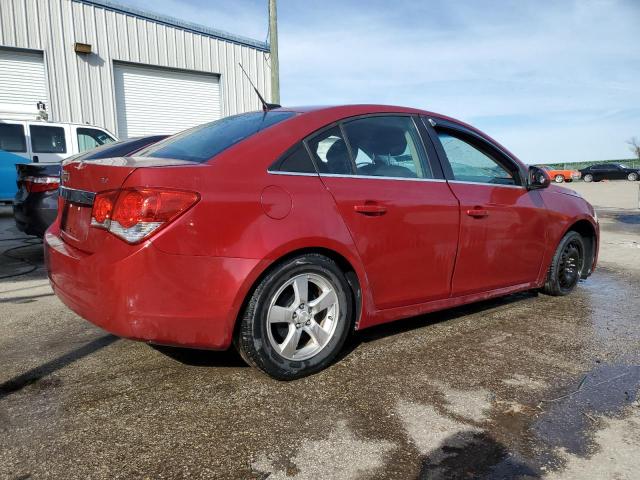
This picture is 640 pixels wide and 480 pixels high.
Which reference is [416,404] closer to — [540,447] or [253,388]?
[540,447]

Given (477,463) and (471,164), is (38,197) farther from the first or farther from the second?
(477,463)

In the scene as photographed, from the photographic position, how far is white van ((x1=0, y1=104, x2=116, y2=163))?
10.2 m

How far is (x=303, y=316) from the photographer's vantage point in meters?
2.70

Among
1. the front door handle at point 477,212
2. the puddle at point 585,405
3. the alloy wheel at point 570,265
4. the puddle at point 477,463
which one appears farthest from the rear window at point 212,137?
the alloy wheel at point 570,265

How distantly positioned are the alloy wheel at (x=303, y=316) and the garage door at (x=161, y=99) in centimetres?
1437

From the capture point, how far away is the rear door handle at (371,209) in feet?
9.26

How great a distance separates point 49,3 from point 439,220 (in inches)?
579

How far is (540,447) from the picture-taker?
2078mm

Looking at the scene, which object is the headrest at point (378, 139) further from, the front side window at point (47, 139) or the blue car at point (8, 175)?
the blue car at point (8, 175)

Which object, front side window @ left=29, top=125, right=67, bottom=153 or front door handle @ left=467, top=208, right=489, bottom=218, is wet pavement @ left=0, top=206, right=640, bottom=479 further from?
front side window @ left=29, top=125, right=67, bottom=153

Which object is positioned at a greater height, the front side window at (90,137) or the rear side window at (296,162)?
the front side window at (90,137)

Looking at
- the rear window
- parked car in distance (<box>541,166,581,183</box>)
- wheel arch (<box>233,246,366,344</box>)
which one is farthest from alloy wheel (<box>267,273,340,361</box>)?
parked car in distance (<box>541,166,581,183</box>)

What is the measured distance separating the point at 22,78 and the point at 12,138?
4598mm

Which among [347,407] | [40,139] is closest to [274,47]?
[40,139]
